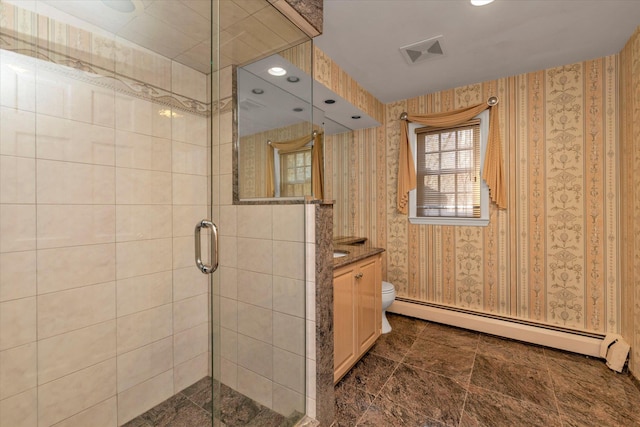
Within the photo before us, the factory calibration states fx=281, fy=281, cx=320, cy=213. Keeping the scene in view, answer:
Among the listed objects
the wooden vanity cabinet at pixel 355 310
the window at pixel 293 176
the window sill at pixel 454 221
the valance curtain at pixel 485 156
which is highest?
the valance curtain at pixel 485 156

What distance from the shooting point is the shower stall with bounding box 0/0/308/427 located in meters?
1.14

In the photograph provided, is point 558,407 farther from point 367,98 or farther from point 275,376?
point 367,98

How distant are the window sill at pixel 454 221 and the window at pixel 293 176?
1825 millimetres

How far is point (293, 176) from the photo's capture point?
5.06 feet

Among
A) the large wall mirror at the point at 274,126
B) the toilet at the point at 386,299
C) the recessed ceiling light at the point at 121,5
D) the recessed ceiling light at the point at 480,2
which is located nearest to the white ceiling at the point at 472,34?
the recessed ceiling light at the point at 480,2

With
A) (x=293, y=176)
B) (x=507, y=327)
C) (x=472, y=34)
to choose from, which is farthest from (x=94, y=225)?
(x=507, y=327)

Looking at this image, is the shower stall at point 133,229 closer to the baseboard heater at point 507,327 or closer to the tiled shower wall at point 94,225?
the tiled shower wall at point 94,225

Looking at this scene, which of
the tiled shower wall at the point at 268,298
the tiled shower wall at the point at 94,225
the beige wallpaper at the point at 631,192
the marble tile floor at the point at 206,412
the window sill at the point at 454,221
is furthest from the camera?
the window sill at the point at 454,221

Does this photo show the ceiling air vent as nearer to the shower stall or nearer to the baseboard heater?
the shower stall

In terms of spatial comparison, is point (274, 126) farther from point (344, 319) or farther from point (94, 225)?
point (344, 319)

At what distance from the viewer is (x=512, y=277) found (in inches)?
102

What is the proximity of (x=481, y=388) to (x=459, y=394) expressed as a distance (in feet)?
0.58

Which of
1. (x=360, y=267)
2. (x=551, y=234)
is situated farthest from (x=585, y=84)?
(x=360, y=267)

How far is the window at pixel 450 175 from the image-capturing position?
2719mm
